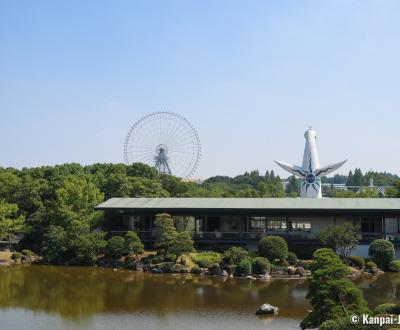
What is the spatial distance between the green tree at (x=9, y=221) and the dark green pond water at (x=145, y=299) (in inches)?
226

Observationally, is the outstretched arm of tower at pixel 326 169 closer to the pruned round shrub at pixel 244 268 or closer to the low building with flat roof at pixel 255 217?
the low building with flat roof at pixel 255 217

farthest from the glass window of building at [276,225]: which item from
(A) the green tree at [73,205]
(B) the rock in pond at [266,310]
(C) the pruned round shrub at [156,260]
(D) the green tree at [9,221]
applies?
(B) the rock in pond at [266,310]

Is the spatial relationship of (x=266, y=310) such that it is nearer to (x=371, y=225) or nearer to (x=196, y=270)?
(x=196, y=270)

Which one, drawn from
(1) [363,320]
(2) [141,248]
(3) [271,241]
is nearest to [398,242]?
(3) [271,241]

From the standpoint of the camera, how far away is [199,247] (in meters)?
39.9

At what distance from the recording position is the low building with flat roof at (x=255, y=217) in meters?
38.5

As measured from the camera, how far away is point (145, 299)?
84.3 ft

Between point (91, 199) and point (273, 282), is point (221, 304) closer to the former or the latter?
point (273, 282)

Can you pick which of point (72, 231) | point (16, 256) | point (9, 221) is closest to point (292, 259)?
point (72, 231)

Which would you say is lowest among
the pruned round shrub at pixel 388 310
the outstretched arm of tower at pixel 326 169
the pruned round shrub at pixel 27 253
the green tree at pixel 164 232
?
the pruned round shrub at pixel 388 310

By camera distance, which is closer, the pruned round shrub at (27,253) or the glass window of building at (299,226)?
the pruned round shrub at (27,253)

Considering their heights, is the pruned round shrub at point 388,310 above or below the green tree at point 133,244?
below

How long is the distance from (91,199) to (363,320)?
1254 inches

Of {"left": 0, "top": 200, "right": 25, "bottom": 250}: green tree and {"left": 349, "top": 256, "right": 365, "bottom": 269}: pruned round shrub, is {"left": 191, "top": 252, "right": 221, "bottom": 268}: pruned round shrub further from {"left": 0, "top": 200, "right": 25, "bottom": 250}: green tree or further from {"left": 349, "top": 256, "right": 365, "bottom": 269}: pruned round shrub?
{"left": 0, "top": 200, "right": 25, "bottom": 250}: green tree
